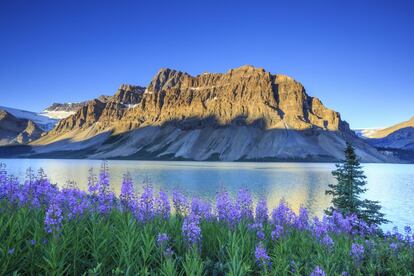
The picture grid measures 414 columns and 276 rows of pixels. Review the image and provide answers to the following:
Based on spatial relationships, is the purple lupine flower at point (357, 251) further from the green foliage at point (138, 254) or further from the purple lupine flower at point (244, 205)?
the purple lupine flower at point (244, 205)

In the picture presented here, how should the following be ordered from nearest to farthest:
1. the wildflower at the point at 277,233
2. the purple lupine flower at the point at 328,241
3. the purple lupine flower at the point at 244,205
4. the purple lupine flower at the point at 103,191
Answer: the purple lupine flower at the point at 328,241 → the wildflower at the point at 277,233 → the purple lupine flower at the point at 103,191 → the purple lupine flower at the point at 244,205

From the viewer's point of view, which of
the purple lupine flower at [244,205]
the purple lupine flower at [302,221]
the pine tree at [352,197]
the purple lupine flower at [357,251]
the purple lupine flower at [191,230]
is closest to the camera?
the purple lupine flower at [191,230]

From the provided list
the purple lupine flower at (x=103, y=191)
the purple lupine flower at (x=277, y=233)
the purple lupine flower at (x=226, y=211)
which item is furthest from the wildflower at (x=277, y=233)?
the purple lupine flower at (x=103, y=191)

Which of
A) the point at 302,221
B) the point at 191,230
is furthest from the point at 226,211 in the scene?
the point at 191,230

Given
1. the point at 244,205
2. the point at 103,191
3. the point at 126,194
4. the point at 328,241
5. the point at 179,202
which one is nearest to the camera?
the point at 328,241

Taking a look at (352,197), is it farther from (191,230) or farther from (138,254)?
(138,254)

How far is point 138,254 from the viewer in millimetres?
7035

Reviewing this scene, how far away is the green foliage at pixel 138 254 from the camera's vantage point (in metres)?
6.12

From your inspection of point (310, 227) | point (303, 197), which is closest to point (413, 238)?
point (310, 227)

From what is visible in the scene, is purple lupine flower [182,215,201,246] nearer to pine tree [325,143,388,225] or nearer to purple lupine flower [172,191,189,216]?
purple lupine flower [172,191,189,216]

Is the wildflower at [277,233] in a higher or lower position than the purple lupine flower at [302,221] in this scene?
higher

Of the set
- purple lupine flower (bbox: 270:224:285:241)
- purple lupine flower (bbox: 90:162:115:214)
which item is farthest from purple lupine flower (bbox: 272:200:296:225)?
purple lupine flower (bbox: 90:162:115:214)

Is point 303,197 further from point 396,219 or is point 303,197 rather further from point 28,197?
point 28,197

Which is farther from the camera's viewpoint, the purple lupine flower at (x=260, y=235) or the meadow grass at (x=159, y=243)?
the purple lupine flower at (x=260, y=235)
